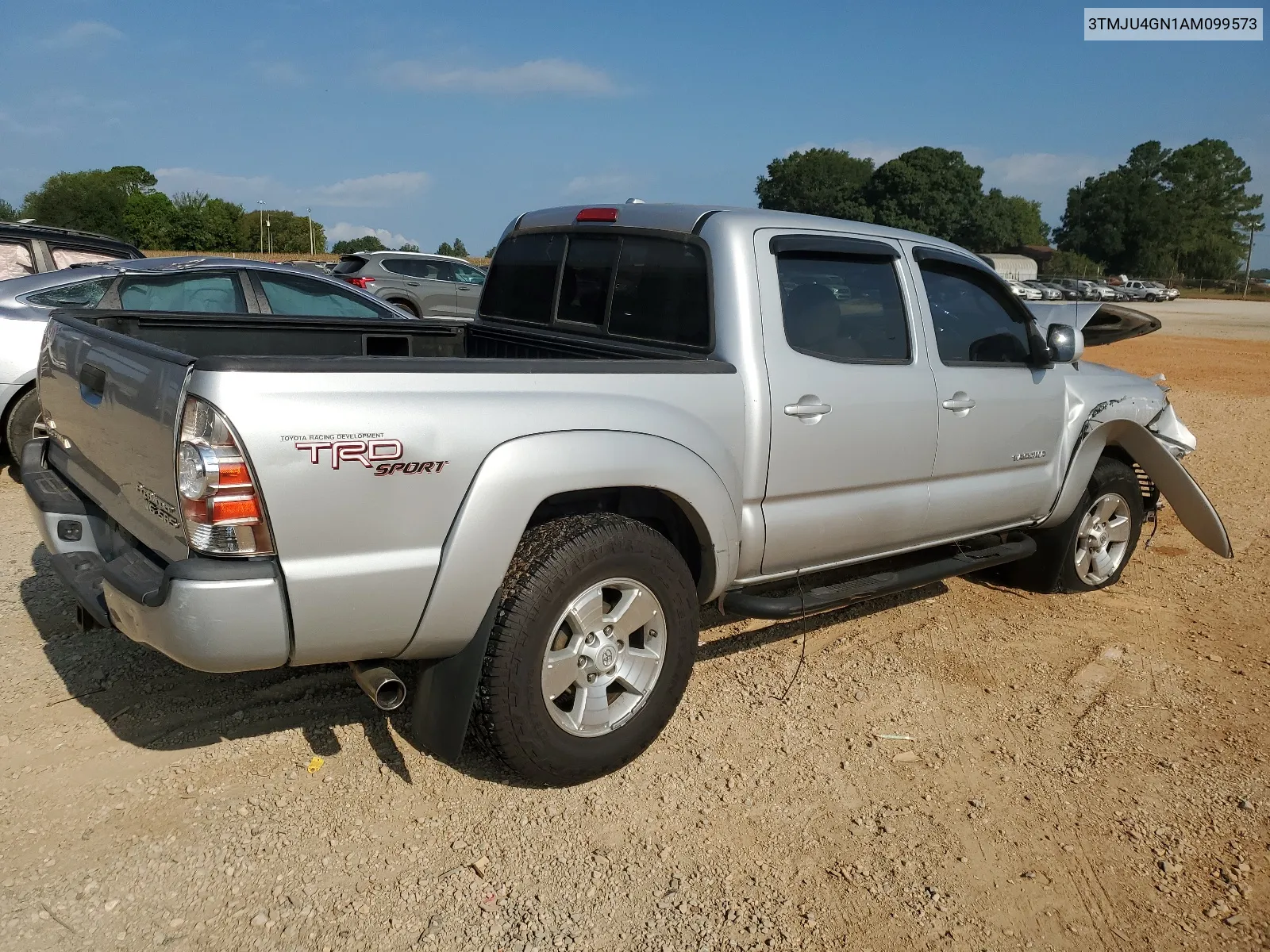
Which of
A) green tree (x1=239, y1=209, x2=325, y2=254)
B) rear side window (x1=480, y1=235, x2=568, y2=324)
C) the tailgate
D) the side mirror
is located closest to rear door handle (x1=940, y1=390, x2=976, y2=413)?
the side mirror

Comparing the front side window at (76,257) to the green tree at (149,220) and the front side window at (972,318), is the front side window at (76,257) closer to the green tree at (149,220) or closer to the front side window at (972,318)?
the front side window at (972,318)

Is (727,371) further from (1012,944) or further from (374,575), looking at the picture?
(1012,944)

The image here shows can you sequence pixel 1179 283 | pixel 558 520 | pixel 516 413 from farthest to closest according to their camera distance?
pixel 1179 283 < pixel 558 520 < pixel 516 413

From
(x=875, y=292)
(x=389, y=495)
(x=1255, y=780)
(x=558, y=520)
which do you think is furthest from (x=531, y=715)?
(x=1255, y=780)

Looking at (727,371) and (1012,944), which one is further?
(727,371)

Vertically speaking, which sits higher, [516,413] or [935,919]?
[516,413]

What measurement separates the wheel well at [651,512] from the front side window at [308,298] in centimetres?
481

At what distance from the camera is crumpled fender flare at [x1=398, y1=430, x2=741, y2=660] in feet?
9.46

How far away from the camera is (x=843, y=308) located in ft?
13.3

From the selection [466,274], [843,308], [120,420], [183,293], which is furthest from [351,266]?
[120,420]

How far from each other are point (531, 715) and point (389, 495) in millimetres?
880

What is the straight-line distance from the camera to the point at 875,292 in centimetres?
419

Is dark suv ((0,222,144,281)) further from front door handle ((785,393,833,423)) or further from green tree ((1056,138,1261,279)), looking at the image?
A: green tree ((1056,138,1261,279))

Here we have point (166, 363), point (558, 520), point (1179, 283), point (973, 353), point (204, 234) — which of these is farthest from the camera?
point (204, 234)
